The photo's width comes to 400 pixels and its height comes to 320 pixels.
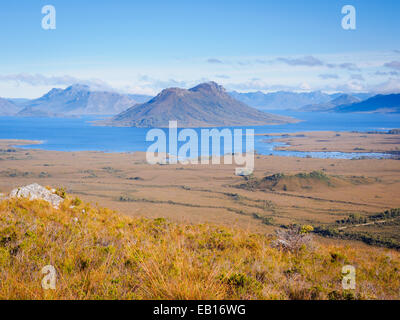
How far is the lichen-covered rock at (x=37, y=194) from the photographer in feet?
35.2

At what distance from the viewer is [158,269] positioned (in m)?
4.62

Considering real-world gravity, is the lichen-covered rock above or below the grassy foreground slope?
above

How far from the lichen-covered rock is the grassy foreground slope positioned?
2.01 meters

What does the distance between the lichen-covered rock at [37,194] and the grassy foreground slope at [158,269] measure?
2006 millimetres

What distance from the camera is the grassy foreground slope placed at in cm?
435

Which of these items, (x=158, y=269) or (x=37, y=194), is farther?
(x=37, y=194)

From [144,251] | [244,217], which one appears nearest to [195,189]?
[244,217]

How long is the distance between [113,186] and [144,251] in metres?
70.8

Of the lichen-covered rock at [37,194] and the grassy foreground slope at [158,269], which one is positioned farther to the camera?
the lichen-covered rock at [37,194]

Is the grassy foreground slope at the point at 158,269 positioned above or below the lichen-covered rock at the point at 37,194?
below

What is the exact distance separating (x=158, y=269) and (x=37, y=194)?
8.39 meters

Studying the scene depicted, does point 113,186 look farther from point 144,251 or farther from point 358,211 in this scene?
point 144,251

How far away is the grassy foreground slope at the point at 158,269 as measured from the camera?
14.3ft

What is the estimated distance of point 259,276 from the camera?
5648 mm
